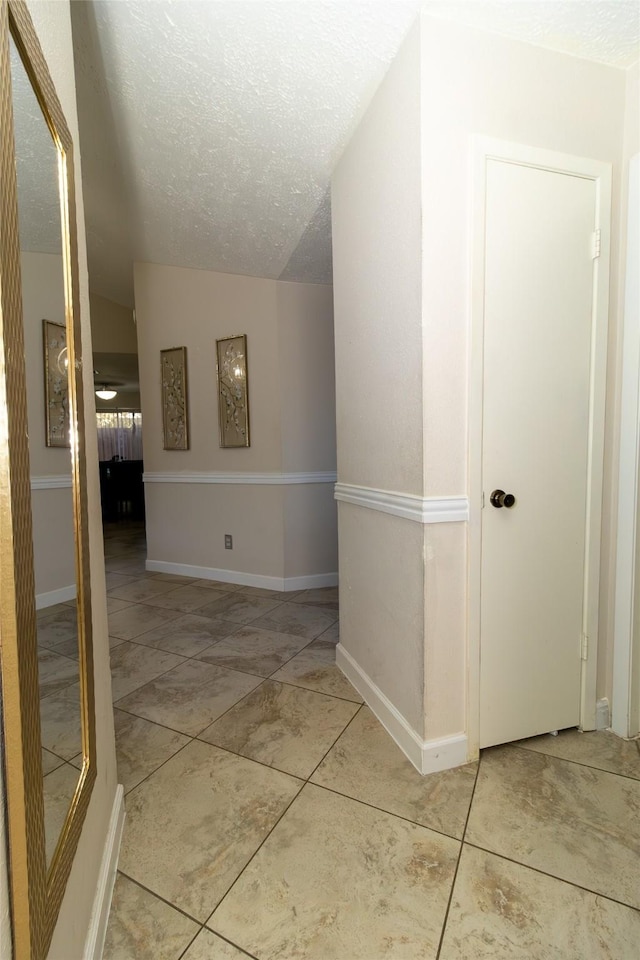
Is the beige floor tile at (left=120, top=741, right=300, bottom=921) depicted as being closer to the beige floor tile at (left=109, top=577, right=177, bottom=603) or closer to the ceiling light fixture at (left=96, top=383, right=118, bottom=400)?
the beige floor tile at (left=109, top=577, right=177, bottom=603)

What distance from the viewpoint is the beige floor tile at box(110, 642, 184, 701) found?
6.82 ft

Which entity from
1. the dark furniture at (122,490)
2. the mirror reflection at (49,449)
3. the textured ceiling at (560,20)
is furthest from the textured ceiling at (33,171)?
the dark furniture at (122,490)

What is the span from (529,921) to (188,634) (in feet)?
6.93

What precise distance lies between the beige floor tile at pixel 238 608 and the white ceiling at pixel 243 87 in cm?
250

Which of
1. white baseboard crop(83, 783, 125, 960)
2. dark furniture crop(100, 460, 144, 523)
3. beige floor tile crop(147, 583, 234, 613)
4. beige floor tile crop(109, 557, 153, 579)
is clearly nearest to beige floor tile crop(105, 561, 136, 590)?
beige floor tile crop(109, 557, 153, 579)

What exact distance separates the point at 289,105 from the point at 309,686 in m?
2.46

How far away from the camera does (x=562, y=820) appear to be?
4.12ft

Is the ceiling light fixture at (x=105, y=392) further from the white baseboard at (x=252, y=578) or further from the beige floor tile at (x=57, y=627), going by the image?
the beige floor tile at (x=57, y=627)

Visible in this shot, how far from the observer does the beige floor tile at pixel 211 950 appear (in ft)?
3.06

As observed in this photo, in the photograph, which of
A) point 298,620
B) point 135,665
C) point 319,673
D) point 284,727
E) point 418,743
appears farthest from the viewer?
point 298,620

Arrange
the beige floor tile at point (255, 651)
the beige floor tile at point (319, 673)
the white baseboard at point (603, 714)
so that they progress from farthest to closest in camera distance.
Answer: the beige floor tile at point (255, 651) → the beige floor tile at point (319, 673) → the white baseboard at point (603, 714)

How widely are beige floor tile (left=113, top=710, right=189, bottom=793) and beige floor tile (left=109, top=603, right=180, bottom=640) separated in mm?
954

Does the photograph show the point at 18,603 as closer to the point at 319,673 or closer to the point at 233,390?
the point at 319,673

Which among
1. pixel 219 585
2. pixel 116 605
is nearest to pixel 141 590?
pixel 116 605
